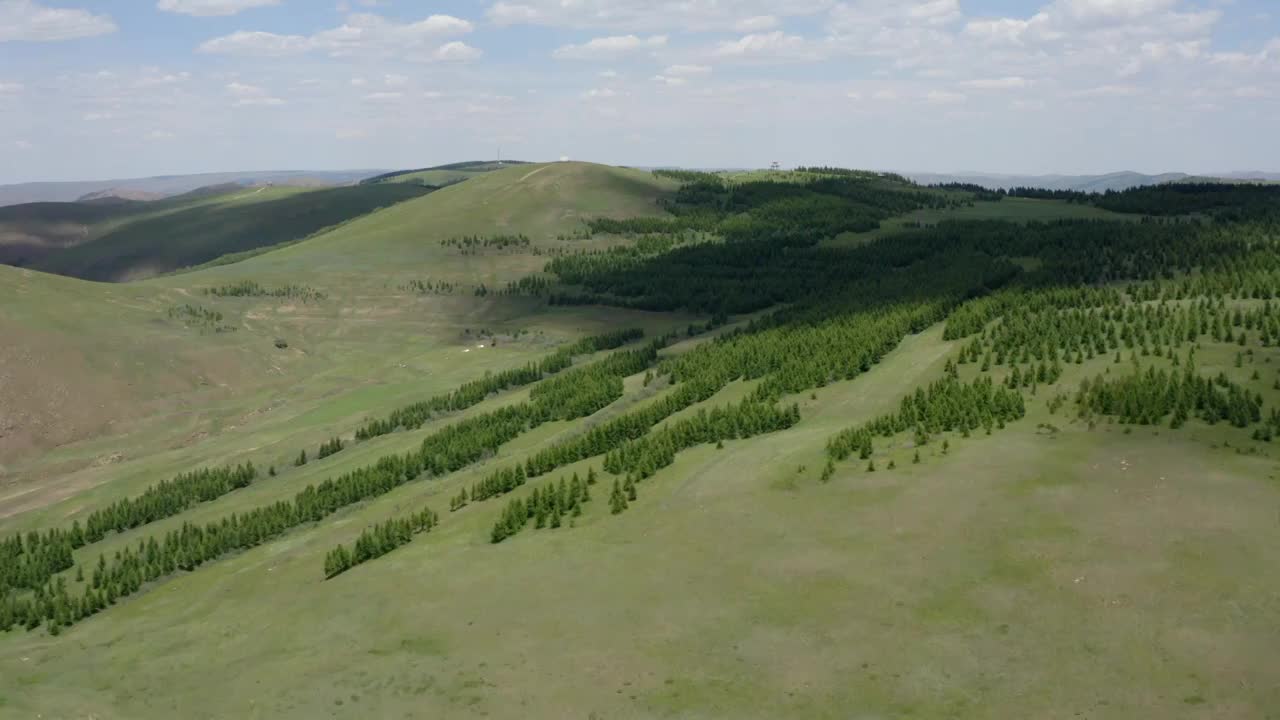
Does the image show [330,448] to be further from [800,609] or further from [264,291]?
[264,291]

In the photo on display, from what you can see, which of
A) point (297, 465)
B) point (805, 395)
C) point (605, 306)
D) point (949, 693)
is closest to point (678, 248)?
point (605, 306)

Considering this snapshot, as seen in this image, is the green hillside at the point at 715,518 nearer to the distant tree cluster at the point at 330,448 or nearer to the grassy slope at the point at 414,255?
the distant tree cluster at the point at 330,448

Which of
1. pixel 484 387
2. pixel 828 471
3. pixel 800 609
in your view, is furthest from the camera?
pixel 484 387

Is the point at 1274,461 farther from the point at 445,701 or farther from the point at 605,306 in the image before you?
the point at 605,306

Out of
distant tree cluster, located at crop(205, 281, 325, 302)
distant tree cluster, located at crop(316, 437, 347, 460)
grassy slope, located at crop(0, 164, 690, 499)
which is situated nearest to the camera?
distant tree cluster, located at crop(316, 437, 347, 460)

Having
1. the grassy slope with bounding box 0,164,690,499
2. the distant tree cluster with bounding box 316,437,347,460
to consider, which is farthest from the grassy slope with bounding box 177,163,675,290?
the distant tree cluster with bounding box 316,437,347,460

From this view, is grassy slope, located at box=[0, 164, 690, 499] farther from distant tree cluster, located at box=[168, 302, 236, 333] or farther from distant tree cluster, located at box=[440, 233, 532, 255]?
distant tree cluster, located at box=[440, 233, 532, 255]

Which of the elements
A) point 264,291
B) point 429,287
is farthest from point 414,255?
point 264,291

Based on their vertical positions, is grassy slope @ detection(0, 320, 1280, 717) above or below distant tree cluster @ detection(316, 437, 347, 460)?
above

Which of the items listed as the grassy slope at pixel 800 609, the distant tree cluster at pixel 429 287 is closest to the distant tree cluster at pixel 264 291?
the distant tree cluster at pixel 429 287
